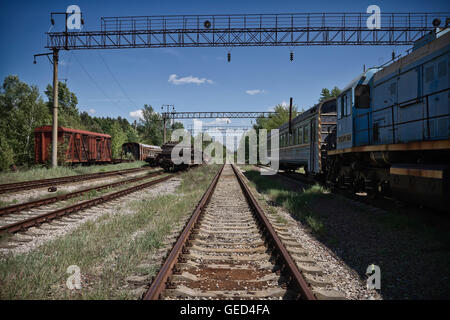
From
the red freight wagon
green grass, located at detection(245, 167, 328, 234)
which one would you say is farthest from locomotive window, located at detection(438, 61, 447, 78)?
the red freight wagon

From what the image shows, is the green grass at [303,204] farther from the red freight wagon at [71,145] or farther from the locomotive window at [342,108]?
the red freight wagon at [71,145]

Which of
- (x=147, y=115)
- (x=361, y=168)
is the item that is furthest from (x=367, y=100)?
(x=147, y=115)

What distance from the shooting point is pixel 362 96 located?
7.56 metres

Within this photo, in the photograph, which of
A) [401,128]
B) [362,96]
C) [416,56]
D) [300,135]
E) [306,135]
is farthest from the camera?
[300,135]

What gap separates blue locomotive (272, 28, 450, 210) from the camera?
4.76m

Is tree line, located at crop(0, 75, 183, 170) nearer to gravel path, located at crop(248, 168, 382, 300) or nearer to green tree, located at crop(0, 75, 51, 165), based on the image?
green tree, located at crop(0, 75, 51, 165)

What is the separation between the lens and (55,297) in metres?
2.85

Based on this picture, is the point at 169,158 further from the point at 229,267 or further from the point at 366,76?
the point at 229,267

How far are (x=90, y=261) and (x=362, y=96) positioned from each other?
7649 millimetres

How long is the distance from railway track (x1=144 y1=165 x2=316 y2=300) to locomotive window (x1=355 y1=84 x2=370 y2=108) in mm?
4591

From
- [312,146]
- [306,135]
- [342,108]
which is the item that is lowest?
[312,146]

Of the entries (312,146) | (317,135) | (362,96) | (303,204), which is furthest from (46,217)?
(312,146)
